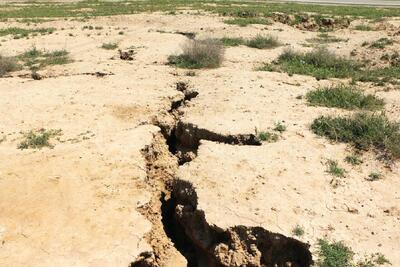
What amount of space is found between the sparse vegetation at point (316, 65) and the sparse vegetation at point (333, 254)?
6.92 m

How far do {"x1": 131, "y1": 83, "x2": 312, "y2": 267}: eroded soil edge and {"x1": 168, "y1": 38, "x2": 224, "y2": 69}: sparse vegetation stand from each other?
457 cm


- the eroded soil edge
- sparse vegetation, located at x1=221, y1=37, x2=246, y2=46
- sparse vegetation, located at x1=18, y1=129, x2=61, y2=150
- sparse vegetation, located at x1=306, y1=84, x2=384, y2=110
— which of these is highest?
sparse vegetation, located at x1=306, y1=84, x2=384, y2=110

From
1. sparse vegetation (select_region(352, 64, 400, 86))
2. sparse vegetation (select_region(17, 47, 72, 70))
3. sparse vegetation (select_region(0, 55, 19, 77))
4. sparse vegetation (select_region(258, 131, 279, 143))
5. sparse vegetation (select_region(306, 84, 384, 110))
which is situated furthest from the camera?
sparse vegetation (select_region(17, 47, 72, 70))

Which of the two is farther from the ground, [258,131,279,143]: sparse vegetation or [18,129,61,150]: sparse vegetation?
[258,131,279,143]: sparse vegetation

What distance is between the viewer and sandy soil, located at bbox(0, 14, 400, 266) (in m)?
5.16

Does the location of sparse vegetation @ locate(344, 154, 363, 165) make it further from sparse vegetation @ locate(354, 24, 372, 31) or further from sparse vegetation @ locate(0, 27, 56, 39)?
sparse vegetation @ locate(0, 27, 56, 39)

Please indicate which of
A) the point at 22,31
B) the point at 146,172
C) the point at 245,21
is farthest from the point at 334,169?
the point at 22,31

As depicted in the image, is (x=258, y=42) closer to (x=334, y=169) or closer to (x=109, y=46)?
(x=109, y=46)

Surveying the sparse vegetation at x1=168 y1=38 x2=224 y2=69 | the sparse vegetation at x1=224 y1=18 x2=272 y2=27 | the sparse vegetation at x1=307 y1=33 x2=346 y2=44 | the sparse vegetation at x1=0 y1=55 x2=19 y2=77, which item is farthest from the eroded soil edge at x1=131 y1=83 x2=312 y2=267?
the sparse vegetation at x1=224 y1=18 x2=272 y2=27

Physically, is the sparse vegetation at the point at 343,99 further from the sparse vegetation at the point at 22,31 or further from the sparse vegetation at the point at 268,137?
the sparse vegetation at the point at 22,31

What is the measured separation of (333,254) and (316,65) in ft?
27.4

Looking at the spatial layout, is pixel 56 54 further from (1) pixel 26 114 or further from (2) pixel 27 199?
(2) pixel 27 199

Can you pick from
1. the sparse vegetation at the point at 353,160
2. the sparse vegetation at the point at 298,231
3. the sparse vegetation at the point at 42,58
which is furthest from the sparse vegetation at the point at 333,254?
the sparse vegetation at the point at 42,58

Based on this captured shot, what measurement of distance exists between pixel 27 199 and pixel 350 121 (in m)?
5.15
